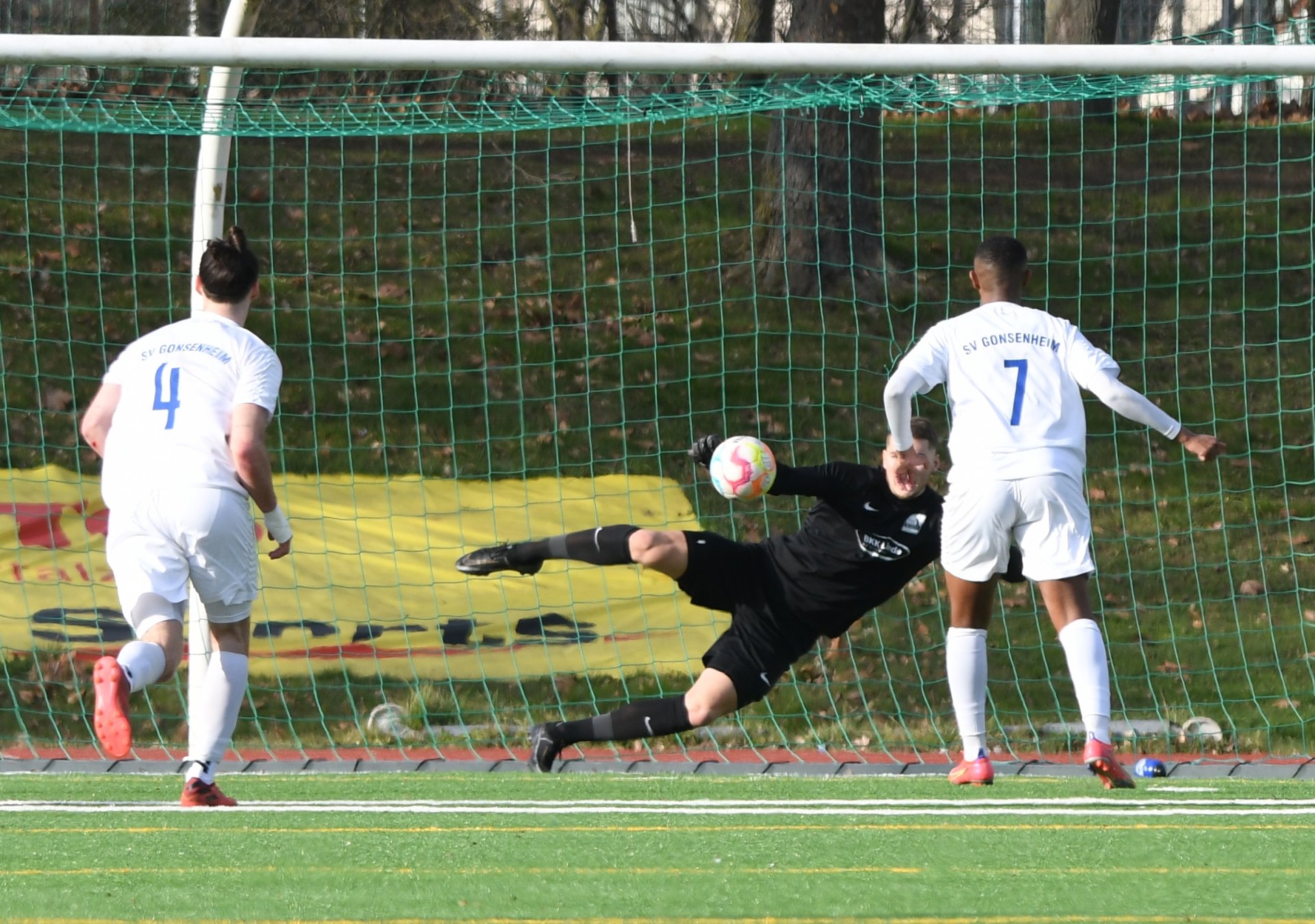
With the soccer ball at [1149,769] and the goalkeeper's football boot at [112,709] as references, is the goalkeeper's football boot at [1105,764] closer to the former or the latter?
the soccer ball at [1149,769]

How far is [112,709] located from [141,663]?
20cm

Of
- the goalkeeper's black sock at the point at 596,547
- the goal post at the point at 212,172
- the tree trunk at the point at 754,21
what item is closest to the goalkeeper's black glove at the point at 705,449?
the goalkeeper's black sock at the point at 596,547

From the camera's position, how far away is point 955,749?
8.21 m

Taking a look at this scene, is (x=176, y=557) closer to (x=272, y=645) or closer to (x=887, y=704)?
(x=272, y=645)

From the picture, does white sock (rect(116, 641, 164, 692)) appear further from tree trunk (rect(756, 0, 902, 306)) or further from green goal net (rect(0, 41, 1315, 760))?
tree trunk (rect(756, 0, 902, 306))

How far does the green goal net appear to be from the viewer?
807 centimetres

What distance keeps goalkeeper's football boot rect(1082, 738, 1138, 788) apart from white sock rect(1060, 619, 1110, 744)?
0.03m

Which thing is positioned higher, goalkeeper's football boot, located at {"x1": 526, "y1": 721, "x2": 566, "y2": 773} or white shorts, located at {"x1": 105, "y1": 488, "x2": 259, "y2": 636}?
white shorts, located at {"x1": 105, "y1": 488, "x2": 259, "y2": 636}

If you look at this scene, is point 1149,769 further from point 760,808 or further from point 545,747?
point 545,747

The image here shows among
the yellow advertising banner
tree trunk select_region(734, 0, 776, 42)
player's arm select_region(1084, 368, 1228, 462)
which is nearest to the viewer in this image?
player's arm select_region(1084, 368, 1228, 462)

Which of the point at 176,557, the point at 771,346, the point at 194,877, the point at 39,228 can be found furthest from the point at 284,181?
the point at 194,877

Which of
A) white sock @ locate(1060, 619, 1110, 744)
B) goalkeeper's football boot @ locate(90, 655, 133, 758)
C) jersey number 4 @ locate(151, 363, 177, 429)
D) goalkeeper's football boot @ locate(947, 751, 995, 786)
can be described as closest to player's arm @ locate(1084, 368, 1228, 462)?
white sock @ locate(1060, 619, 1110, 744)

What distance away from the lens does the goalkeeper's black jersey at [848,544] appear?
19.7ft

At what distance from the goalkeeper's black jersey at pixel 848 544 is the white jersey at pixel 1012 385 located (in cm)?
41
